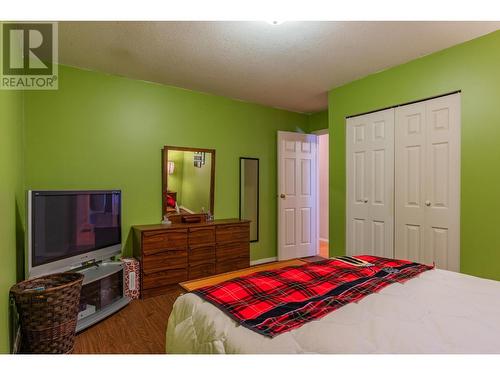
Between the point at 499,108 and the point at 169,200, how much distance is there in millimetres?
3290

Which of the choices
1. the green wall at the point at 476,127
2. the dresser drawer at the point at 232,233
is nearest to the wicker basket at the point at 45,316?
the dresser drawer at the point at 232,233

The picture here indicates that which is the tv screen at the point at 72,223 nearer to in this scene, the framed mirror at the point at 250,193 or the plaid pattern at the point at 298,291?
the plaid pattern at the point at 298,291

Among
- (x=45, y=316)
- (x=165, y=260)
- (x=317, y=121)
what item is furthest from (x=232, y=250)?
(x=317, y=121)

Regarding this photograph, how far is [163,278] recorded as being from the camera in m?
2.95

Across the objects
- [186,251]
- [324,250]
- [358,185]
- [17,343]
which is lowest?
[324,250]

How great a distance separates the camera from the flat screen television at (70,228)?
2047 millimetres

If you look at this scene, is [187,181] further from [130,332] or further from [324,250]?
[324,250]

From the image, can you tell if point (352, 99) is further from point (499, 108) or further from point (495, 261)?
point (495, 261)

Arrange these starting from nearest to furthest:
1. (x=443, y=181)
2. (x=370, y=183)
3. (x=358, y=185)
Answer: (x=443, y=181) < (x=370, y=183) < (x=358, y=185)

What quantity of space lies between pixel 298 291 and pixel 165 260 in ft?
6.52

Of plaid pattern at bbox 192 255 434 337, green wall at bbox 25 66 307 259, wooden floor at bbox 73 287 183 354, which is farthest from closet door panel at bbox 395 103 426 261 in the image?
wooden floor at bbox 73 287 183 354

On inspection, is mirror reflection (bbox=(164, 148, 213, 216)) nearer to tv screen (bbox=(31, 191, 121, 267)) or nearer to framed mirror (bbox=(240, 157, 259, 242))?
framed mirror (bbox=(240, 157, 259, 242))

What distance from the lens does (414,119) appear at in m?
2.78
